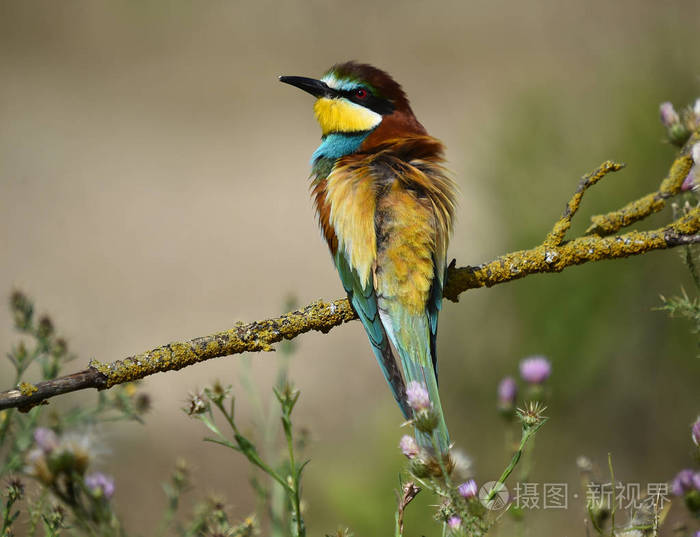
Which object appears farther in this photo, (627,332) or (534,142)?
(534,142)

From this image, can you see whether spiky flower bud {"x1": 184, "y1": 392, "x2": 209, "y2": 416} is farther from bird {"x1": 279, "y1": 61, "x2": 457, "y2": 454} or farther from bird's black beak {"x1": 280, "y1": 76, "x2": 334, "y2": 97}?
bird's black beak {"x1": 280, "y1": 76, "x2": 334, "y2": 97}

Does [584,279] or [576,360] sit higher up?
[584,279]

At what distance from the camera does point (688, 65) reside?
312cm

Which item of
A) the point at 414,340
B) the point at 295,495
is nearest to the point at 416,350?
the point at 414,340

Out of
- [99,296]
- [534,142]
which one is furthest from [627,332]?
[99,296]

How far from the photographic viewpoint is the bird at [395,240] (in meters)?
1.64

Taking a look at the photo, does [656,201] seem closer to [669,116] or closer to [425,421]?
[669,116]

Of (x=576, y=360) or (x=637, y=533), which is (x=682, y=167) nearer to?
(x=637, y=533)

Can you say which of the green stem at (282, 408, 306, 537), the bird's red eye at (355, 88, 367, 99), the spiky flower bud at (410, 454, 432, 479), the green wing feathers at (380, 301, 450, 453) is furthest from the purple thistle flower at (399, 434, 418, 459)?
the bird's red eye at (355, 88, 367, 99)

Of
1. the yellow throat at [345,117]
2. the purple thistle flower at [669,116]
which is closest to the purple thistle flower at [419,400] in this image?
the purple thistle flower at [669,116]

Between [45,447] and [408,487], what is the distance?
49cm

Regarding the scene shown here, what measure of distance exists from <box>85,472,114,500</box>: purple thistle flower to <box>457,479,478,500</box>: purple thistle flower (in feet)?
1.46

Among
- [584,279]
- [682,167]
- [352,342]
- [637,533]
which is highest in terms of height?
[352,342]

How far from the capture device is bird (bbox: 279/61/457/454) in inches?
64.7
